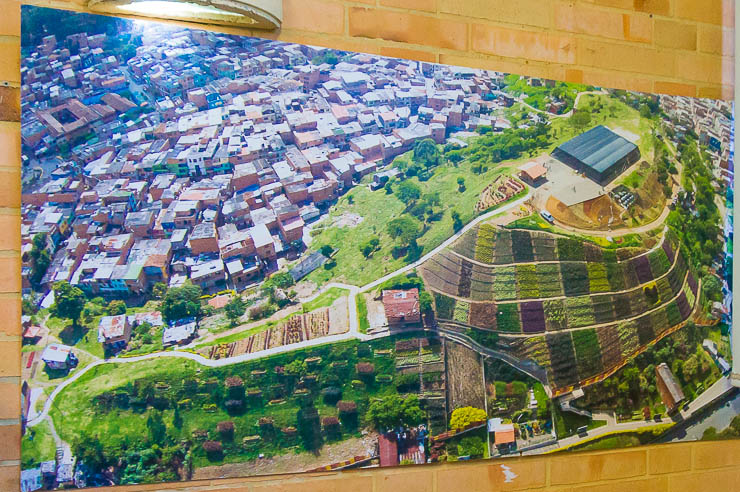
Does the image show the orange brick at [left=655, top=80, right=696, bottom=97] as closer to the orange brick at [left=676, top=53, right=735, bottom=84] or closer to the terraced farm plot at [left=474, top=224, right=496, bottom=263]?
the orange brick at [left=676, top=53, right=735, bottom=84]

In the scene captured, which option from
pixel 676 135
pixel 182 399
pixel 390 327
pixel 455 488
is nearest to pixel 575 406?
pixel 455 488

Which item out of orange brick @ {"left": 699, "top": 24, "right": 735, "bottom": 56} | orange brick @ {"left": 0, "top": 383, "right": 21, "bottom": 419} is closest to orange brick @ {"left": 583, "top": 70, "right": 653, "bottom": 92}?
orange brick @ {"left": 699, "top": 24, "right": 735, "bottom": 56}

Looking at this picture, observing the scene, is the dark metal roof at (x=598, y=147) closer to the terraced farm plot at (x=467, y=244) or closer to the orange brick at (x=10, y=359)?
the terraced farm plot at (x=467, y=244)

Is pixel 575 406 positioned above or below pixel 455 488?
above

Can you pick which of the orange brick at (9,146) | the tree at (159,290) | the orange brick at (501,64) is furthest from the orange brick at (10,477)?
the orange brick at (501,64)

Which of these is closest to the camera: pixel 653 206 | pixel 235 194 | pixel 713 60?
pixel 235 194

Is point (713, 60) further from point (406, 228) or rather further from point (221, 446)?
point (221, 446)
